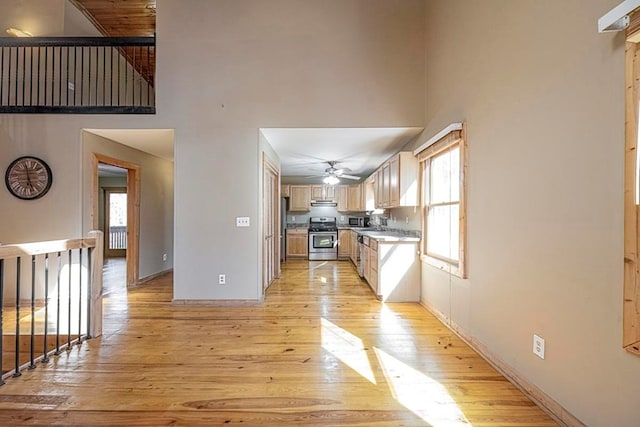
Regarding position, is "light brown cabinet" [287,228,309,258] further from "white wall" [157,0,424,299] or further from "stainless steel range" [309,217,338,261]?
"white wall" [157,0,424,299]

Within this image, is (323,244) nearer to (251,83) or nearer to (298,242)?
(298,242)

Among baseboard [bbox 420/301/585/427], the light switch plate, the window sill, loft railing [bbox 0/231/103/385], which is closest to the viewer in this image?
baseboard [bbox 420/301/585/427]

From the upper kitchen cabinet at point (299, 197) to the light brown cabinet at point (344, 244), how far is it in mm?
1223

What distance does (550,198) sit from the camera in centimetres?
184

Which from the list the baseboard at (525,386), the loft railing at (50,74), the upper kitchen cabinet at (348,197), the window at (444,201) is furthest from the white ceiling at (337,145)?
the baseboard at (525,386)

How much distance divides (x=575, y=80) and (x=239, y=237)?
11.6 ft

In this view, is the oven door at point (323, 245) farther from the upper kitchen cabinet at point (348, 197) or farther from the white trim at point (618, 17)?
the white trim at point (618, 17)

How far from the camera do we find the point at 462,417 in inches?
71.0

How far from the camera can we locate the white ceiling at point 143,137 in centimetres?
407

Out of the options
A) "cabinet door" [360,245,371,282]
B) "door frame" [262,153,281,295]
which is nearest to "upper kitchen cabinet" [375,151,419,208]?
"cabinet door" [360,245,371,282]

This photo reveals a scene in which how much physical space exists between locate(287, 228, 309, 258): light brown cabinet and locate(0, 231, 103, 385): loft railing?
4.74m

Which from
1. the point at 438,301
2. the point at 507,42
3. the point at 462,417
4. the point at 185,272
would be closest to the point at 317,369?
the point at 462,417

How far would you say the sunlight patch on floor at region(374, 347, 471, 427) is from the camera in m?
1.79

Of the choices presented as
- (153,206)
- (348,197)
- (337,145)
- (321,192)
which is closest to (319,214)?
(321,192)
